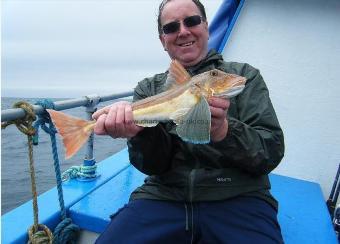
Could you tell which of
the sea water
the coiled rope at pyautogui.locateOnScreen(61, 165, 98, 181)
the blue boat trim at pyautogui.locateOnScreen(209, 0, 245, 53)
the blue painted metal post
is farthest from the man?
the sea water

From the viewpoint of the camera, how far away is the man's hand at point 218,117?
2.20 meters

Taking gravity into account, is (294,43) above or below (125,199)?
above

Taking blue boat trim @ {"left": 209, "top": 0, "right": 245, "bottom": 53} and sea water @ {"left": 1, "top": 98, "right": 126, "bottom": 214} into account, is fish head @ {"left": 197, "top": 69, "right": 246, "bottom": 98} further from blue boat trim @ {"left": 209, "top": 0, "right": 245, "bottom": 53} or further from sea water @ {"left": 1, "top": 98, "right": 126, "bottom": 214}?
sea water @ {"left": 1, "top": 98, "right": 126, "bottom": 214}

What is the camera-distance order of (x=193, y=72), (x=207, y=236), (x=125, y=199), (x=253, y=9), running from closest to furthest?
1. (x=207, y=236)
2. (x=193, y=72)
3. (x=125, y=199)
4. (x=253, y=9)

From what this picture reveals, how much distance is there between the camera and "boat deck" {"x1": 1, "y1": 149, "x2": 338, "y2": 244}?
10.6 ft

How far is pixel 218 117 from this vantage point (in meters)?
2.25

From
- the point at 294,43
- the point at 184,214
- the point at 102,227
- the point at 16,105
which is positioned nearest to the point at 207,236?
the point at 184,214

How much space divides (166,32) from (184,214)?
164cm

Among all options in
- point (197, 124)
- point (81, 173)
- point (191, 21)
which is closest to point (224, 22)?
point (191, 21)

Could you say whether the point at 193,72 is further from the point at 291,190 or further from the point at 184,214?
the point at 291,190

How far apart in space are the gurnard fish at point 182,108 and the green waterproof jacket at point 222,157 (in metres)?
0.35

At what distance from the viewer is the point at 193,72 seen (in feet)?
10.6

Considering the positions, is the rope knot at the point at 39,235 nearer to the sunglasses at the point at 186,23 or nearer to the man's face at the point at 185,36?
the man's face at the point at 185,36

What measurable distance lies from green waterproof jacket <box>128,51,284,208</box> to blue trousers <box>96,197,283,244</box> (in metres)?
0.08
